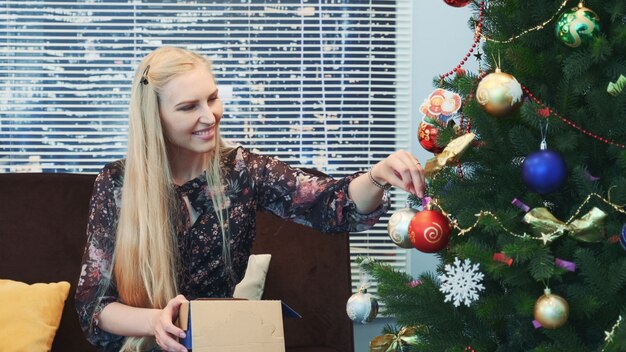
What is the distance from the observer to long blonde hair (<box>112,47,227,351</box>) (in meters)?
2.12

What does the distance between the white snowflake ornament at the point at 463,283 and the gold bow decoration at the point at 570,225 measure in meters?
0.13

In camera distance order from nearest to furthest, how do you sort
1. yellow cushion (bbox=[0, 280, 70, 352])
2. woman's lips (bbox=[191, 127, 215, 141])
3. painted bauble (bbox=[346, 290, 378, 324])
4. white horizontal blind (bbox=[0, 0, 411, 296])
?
painted bauble (bbox=[346, 290, 378, 324]), woman's lips (bbox=[191, 127, 215, 141]), yellow cushion (bbox=[0, 280, 70, 352]), white horizontal blind (bbox=[0, 0, 411, 296])

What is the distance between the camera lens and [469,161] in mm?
1478

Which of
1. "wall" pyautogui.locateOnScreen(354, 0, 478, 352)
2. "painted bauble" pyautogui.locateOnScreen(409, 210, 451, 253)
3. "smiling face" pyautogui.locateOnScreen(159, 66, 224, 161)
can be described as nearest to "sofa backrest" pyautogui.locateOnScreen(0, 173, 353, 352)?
"wall" pyautogui.locateOnScreen(354, 0, 478, 352)

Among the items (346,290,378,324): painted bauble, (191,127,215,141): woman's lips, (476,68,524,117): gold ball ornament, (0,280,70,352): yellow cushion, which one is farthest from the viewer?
(0,280,70,352): yellow cushion

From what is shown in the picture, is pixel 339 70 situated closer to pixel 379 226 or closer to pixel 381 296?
pixel 379 226

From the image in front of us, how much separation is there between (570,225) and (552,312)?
13 cm

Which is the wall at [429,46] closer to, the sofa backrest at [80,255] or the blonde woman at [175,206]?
the sofa backrest at [80,255]

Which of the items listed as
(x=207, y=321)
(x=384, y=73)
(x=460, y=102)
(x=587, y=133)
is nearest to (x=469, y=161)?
(x=460, y=102)

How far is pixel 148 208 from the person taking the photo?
7.01ft

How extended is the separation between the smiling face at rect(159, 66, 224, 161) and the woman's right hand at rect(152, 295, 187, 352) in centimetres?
44

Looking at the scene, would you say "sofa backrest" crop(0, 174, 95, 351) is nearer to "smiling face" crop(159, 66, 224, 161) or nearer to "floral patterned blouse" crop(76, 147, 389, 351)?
"floral patterned blouse" crop(76, 147, 389, 351)

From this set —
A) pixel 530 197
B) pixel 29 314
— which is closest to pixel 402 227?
pixel 530 197

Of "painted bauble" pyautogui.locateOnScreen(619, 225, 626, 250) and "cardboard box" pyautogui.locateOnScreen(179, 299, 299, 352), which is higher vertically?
"painted bauble" pyautogui.locateOnScreen(619, 225, 626, 250)
